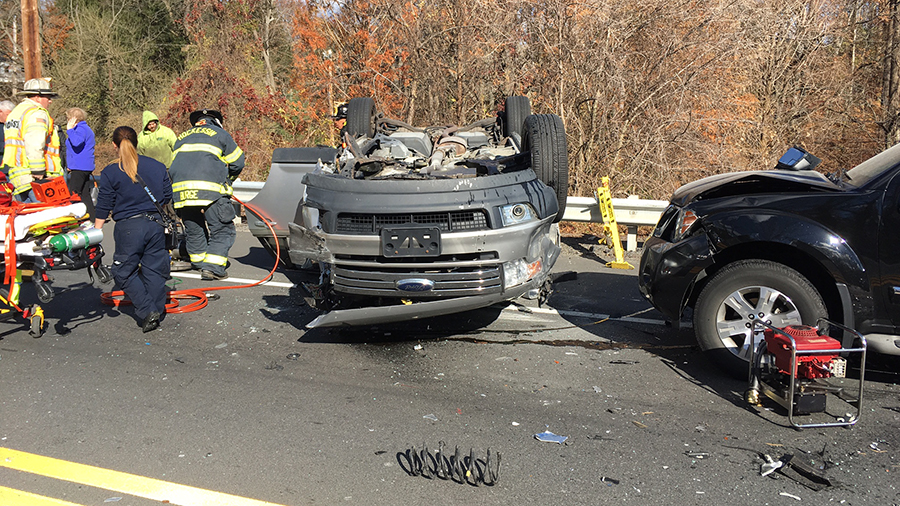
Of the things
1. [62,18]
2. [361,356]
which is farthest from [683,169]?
[62,18]

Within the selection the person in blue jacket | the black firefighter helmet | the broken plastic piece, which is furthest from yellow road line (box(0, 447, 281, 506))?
the person in blue jacket

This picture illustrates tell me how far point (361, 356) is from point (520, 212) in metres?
1.56

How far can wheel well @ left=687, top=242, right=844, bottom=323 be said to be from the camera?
441cm

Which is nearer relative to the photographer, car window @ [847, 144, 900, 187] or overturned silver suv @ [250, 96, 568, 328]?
car window @ [847, 144, 900, 187]

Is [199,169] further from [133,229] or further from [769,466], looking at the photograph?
[769,466]

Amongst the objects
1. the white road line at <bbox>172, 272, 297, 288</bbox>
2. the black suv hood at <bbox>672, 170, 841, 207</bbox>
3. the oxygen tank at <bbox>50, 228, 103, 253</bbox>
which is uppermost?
the black suv hood at <bbox>672, 170, 841, 207</bbox>

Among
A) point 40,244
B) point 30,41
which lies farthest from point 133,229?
point 30,41

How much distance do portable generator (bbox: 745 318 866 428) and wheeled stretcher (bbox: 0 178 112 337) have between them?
4919 mm

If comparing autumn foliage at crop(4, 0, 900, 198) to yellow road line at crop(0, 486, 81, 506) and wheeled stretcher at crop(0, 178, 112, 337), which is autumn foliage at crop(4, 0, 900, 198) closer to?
wheeled stretcher at crop(0, 178, 112, 337)

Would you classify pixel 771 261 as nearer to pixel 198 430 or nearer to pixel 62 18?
pixel 198 430

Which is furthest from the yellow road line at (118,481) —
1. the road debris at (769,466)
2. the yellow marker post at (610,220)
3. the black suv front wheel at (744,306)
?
the yellow marker post at (610,220)

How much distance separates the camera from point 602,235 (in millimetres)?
9664

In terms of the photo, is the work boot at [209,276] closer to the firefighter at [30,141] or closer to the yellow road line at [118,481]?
the firefighter at [30,141]

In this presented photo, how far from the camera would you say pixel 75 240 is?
5430 millimetres
